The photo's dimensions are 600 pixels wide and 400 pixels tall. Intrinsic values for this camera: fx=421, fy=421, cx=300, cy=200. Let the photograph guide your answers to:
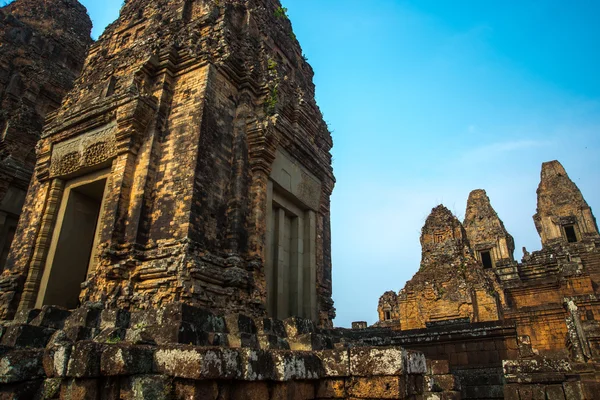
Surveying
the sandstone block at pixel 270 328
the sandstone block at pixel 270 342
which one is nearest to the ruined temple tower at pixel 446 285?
the sandstone block at pixel 270 328

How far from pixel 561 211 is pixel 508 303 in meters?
17.6

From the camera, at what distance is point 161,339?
4.97 meters

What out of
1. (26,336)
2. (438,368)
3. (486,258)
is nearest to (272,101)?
(438,368)

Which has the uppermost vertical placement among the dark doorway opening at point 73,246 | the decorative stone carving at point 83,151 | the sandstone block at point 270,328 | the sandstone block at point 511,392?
the decorative stone carving at point 83,151

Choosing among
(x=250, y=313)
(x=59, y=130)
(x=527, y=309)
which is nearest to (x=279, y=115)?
(x=250, y=313)

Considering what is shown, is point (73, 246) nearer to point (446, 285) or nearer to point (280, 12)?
point (280, 12)

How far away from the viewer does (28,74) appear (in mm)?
14766

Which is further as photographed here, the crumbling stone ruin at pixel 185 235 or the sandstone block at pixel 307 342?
the sandstone block at pixel 307 342

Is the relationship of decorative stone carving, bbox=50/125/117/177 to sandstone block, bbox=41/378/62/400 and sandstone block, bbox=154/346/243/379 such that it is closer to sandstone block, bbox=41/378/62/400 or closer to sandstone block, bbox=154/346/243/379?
sandstone block, bbox=41/378/62/400

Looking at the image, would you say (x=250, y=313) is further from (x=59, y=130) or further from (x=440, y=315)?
(x=440, y=315)

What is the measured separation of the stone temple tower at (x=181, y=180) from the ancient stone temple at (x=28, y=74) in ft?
11.9

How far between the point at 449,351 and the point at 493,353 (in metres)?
0.92

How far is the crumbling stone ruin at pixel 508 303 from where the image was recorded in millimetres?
8602

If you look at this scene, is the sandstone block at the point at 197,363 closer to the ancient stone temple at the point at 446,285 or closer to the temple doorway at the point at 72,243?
the temple doorway at the point at 72,243
